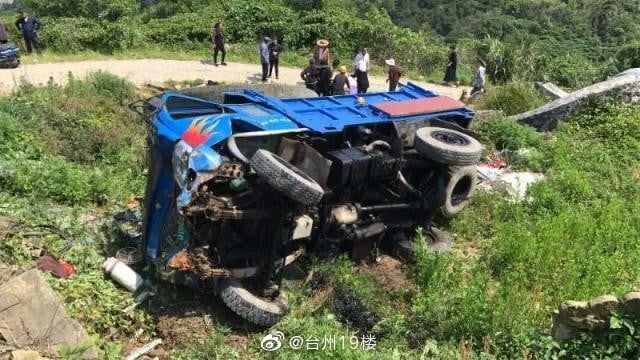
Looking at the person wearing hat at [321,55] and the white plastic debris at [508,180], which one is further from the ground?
the person wearing hat at [321,55]

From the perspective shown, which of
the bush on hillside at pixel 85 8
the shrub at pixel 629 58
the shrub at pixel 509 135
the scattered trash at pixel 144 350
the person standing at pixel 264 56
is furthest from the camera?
the bush on hillside at pixel 85 8

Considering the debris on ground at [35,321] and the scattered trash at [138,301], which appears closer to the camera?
the debris on ground at [35,321]

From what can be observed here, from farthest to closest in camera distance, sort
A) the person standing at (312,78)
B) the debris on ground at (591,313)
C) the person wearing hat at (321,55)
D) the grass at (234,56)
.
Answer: the grass at (234,56) → the person wearing hat at (321,55) → the person standing at (312,78) → the debris on ground at (591,313)

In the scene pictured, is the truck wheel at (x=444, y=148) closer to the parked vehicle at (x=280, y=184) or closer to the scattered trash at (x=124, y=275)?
the parked vehicle at (x=280, y=184)

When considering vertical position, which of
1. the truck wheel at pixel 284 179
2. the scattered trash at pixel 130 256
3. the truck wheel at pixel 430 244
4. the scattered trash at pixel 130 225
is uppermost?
the truck wheel at pixel 284 179

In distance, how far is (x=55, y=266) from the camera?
660cm

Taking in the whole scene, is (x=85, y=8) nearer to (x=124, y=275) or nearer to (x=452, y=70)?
(x=452, y=70)

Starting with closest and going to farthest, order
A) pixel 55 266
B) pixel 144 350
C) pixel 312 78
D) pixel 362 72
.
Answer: pixel 144 350, pixel 55 266, pixel 312 78, pixel 362 72

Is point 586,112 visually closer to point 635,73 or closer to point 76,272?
point 635,73

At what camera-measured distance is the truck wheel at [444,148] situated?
751 centimetres

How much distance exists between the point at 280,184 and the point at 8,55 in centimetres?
1144

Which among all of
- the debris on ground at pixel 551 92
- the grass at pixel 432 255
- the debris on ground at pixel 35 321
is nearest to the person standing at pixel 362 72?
the grass at pixel 432 255

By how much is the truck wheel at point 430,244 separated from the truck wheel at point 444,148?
1092mm

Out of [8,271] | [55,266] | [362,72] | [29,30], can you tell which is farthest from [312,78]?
[8,271]
